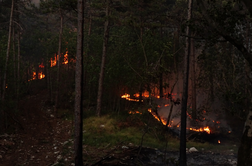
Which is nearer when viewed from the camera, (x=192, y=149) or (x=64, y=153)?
(x=64, y=153)

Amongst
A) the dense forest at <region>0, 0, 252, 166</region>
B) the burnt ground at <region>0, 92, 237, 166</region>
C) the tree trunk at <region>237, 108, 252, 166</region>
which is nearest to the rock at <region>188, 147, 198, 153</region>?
the burnt ground at <region>0, 92, 237, 166</region>

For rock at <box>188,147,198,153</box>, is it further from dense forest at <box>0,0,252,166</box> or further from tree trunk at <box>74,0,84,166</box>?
tree trunk at <box>74,0,84,166</box>

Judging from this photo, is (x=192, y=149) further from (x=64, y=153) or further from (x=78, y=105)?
(x=78, y=105)

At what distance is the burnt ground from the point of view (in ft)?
33.1

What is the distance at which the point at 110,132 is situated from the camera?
615 inches

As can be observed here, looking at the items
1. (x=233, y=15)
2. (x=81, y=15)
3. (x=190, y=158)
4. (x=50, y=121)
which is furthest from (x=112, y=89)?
(x=233, y=15)

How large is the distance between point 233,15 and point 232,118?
16.7m

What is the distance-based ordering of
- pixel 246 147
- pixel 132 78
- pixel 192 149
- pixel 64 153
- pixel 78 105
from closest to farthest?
pixel 246 147, pixel 78 105, pixel 64 153, pixel 192 149, pixel 132 78

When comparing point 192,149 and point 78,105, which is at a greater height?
point 78,105

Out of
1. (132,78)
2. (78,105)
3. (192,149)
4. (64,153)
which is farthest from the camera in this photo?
(132,78)

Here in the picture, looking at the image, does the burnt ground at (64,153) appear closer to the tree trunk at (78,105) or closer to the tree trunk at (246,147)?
the tree trunk at (78,105)

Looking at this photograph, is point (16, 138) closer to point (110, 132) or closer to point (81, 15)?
point (110, 132)

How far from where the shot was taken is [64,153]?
11164 millimetres

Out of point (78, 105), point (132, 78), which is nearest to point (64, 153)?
point (78, 105)
